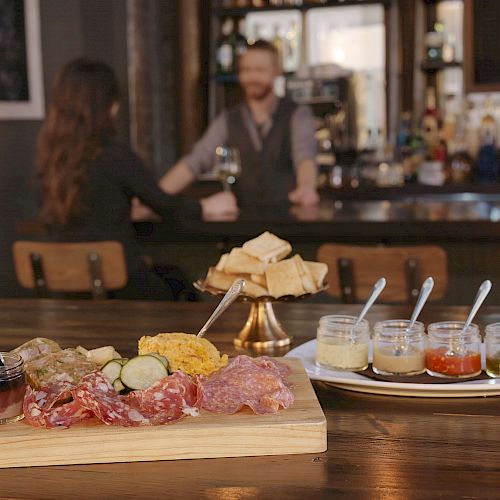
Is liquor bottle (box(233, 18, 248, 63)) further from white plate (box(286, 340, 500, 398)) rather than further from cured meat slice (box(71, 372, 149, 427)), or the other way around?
cured meat slice (box(71, 372, 149, 427))

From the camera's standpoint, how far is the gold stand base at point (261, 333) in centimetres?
186

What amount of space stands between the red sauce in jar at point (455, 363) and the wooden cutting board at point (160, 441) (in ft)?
1.22

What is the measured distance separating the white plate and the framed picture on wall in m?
4.47

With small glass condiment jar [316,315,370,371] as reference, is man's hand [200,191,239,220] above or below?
above

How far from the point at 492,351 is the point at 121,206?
95.3 inches

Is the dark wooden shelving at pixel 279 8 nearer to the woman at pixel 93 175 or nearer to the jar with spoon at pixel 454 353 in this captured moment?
the woman at pixel 93 175

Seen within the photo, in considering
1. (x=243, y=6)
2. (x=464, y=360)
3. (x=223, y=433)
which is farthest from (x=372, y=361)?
(x=243, y=6)

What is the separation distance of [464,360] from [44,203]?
8.42ft

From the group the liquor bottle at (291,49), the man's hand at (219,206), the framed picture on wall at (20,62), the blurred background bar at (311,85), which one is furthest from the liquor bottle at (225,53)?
the man's hand at (219,206)

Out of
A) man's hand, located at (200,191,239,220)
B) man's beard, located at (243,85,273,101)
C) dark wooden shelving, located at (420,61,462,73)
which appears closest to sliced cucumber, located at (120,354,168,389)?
man's hand, located at (200,191,239,220)

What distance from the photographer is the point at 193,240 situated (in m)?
3.80

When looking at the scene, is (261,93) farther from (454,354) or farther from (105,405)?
(105,405)

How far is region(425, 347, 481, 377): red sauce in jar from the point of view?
1.54 m

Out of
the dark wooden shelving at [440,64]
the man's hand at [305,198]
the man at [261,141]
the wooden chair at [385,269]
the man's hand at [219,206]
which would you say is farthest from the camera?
the dark wooden shelving at [440,64]
